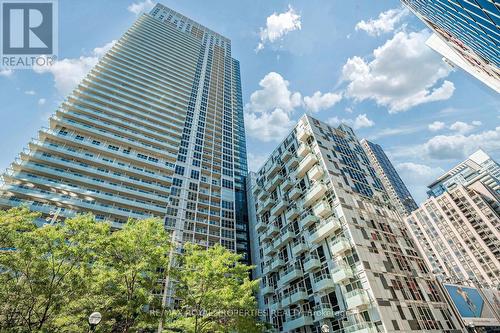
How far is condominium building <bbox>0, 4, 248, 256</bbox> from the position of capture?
4931 cm

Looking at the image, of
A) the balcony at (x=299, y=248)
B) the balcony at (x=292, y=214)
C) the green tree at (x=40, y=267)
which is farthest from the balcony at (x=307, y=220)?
the green tree at (x=40, y=267)

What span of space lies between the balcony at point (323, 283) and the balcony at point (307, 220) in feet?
24.6

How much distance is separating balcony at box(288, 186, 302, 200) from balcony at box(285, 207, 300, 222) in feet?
6.48

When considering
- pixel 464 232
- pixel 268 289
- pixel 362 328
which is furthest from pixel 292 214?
pixel 464 232

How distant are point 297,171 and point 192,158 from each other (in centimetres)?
3667

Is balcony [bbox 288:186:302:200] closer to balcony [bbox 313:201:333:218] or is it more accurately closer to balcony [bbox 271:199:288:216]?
balcony [bbox 271:199:288:216]

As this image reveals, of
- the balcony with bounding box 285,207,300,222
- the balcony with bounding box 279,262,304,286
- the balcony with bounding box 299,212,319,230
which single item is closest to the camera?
→ the balcony with bounding box 279,262,304,286

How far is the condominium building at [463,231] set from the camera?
87438 millimetres

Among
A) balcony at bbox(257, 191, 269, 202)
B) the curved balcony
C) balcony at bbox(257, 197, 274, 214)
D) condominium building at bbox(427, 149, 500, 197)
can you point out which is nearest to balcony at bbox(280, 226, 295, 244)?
the curved balcony

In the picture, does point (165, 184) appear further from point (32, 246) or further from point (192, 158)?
point (32, 246)

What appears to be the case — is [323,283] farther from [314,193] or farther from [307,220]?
[314,193]

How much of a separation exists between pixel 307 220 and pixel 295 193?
5.95 meters

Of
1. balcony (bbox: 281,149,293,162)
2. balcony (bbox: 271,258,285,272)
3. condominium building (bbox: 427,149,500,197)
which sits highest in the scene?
condominium building (bbox: 427,149,500,197)

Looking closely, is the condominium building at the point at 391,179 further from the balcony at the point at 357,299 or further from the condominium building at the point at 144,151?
the balcony at the point at 357,299
